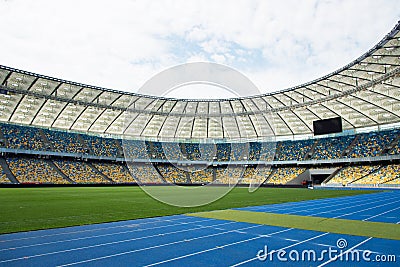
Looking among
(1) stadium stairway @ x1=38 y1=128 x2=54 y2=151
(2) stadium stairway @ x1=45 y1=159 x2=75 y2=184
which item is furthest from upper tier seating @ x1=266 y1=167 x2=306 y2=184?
(1) stadium stairway @ x1=38 y1=128 x2=54 y2=151

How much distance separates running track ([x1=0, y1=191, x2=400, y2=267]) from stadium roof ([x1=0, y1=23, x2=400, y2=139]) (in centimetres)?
2860

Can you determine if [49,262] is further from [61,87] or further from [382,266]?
[61,87]

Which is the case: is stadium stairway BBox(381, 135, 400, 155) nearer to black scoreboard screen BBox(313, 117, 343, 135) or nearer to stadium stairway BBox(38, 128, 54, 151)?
black scoreboard screen BBox(313, 117, 343, 135)

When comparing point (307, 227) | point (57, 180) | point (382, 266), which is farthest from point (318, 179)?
point (382, 266)

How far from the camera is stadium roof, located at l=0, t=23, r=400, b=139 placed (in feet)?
146

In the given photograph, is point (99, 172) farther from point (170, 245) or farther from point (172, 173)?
point (170, 245)

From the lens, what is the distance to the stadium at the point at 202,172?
30.4 ft

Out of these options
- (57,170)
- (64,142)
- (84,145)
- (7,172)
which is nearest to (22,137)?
(64,142)

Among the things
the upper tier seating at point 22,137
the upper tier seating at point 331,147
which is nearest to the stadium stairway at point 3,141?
the upper tier seating at point 22,137

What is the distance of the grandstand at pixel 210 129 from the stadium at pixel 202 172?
324mm

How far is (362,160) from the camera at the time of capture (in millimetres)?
63531

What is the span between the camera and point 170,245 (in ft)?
30.3

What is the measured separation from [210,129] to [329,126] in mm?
32167

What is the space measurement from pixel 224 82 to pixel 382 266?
7960 mm
